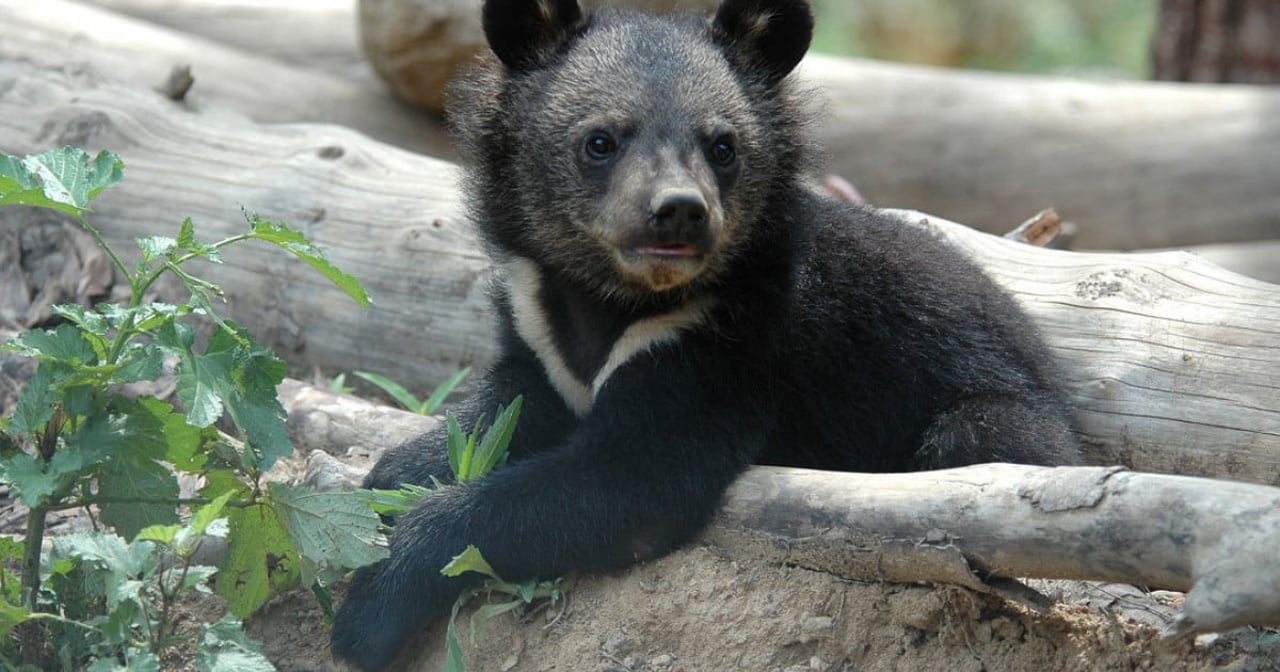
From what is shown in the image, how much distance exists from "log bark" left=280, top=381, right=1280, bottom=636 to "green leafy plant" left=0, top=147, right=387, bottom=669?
43.2 inches

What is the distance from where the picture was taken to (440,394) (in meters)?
5.45

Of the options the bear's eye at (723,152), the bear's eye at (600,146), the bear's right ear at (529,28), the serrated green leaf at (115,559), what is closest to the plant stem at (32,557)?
the serrated green leaf at (115,559)

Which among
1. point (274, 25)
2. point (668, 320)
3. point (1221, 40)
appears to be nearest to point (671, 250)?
point (668, 320)

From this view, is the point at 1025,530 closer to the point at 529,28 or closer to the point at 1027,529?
the point at 1027,529

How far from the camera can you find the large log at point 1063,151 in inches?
326

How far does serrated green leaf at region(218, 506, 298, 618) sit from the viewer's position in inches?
146

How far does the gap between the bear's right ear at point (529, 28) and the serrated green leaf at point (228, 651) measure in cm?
203

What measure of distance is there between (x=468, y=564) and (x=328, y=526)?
384 millimetres

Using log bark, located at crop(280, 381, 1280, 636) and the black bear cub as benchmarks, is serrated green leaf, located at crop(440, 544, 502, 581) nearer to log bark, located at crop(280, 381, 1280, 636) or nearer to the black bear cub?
the black bear cub

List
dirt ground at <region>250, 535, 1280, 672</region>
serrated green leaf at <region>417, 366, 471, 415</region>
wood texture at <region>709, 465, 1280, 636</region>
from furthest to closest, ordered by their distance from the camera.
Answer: serrated green leaf at <region>417, 366, 471, 415</region>, dirt ground at <region>250, 535, 1280, 672</region>, wood texture at <region>709, 465, 1280, 636</region>

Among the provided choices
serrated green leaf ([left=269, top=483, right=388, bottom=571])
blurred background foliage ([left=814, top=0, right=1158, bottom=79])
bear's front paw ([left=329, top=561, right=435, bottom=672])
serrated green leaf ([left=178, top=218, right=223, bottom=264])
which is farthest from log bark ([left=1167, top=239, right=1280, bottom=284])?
blurred background foliage ([left=814, top=0, right=1158, bottom=79])

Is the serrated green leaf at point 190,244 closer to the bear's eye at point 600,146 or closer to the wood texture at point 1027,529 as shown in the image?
the bear's eye at point 600,146

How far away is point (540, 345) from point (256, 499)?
46.3 inches

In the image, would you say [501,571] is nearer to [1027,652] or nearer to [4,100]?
[1027,652]
